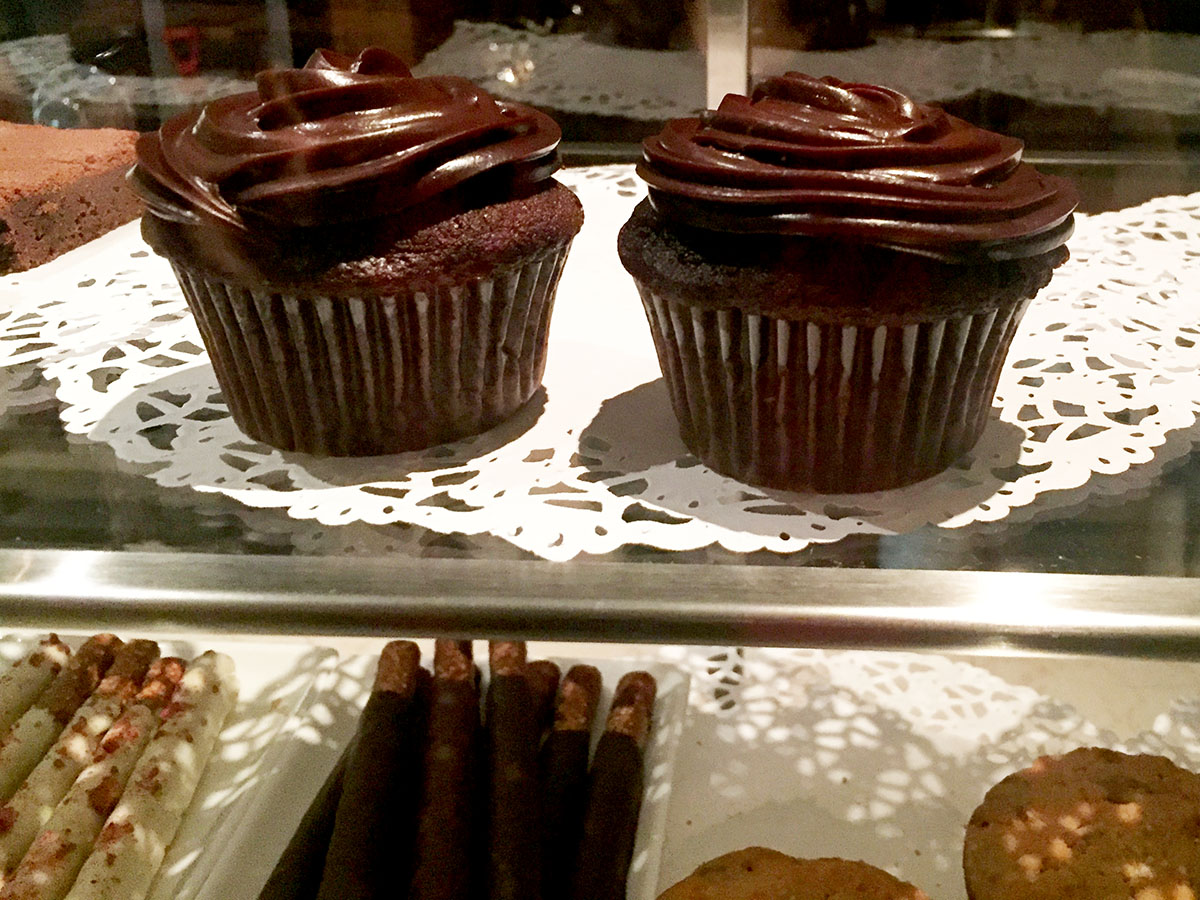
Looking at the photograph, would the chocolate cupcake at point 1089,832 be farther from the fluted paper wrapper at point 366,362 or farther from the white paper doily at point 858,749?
the fluted paper wrapper at point 366,362

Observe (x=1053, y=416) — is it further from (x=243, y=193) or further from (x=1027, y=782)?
(x=243, y=193)

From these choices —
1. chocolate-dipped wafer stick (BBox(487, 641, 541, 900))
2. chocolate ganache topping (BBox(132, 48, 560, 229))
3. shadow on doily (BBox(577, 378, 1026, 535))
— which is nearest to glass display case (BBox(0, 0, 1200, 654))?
shadow on doily (BBox(577, 378, 1026, 535))

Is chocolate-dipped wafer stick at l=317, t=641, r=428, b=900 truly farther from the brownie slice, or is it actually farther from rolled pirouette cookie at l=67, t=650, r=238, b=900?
the brownie slice

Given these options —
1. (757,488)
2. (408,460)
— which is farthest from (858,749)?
(408,460)

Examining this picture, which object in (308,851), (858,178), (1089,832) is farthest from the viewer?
(308,851)

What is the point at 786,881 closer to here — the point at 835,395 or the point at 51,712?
the point at 835,395

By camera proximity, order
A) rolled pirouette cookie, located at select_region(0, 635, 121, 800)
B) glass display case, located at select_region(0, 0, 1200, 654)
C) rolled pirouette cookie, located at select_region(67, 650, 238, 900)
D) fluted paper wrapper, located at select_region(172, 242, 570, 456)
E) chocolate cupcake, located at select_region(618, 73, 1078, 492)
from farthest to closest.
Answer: rolled pirouette cookie, located at select_region(0, 635, 121, 800) → rolled pirouette cookie, located at select_region(67, 650, 238, 900) → fluted paper wrapper, located at select_region(172, 242, 570, 456) → chocolate cupcake, located at select_region(618, 73, 1078, 492) → glass display case, located at select_region(0, 0, 1200, 654)
